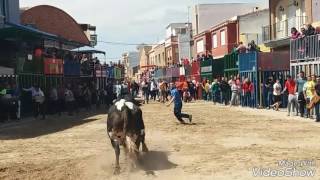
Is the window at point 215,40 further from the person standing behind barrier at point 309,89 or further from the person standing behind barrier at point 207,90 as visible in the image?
the person standing behind barrier at point 309,89

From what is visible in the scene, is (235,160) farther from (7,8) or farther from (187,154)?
(7,8)

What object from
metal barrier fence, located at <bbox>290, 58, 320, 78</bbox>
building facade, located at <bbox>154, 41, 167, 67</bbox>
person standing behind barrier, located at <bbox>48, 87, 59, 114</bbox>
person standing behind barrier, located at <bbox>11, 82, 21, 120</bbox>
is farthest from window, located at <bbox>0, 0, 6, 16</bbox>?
building facade, located at <bbox>154, 41, 167, 67</bbox>

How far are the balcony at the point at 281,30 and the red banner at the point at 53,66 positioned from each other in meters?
→ 13.7

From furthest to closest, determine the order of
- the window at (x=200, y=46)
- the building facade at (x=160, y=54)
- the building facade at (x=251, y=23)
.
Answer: the building facade at (x=160, y=54), the window at (x=200, y=46), the building facade at (x=251, y=23)

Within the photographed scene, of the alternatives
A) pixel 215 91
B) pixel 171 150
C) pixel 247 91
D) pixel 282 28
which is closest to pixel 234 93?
pixel 247 91

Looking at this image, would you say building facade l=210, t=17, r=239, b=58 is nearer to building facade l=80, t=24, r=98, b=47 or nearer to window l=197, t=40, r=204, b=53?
window l=197, t=40, r=204, b=53

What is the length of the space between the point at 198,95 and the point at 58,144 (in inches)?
1181

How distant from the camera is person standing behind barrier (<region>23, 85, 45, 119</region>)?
26.4 meters

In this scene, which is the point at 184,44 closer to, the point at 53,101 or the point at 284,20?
the point at 284,20

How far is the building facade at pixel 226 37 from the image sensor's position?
180 feet

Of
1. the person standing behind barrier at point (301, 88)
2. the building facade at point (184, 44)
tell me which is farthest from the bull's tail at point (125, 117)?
the building facade at point (184, 44)

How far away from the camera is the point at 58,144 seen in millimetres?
16156

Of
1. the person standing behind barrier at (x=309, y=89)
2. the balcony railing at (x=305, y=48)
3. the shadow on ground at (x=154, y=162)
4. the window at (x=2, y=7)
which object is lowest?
the shadow on ground at (x=154, y=162)

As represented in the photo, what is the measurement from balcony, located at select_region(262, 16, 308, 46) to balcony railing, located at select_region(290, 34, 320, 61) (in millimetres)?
8640
